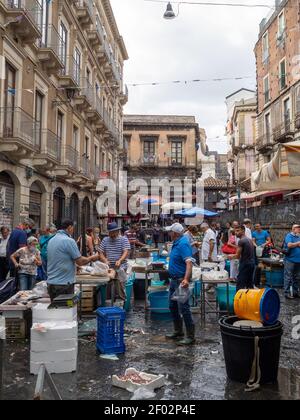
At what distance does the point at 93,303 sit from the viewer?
760 cm

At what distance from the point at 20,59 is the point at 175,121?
3144 centimetres

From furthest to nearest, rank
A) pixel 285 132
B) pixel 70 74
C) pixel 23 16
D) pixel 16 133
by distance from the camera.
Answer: pixel 285 132, pixel 70 74, pixel 16 133, pixel 23 16

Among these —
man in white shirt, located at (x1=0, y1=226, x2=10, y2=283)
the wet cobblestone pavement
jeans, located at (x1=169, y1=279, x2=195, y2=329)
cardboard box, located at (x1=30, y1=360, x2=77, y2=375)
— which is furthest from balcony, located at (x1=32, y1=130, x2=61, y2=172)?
cardboard box, located at (x1=30, y1=360, x2=77, y2=375)

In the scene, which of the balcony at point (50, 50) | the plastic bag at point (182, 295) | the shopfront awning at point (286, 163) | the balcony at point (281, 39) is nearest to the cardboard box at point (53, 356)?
the plastic bag at point (182, 295)

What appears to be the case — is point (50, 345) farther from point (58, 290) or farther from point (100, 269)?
point (100, 269)

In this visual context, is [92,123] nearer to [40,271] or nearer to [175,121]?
[40,271]

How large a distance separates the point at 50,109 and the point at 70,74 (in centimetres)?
317

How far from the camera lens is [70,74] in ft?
61.5

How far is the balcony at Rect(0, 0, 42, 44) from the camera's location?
39.2ft

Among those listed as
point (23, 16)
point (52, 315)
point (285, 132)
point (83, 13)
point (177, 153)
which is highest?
point (83, 13)

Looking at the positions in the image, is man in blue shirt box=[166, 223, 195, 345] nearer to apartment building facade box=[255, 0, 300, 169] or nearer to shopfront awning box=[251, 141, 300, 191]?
shopfront awning box=[251, 141, 300, 191]

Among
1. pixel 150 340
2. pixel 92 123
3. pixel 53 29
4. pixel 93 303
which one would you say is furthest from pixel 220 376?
pixel 92 123

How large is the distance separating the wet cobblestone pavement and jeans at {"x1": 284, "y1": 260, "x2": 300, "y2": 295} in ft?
9.61

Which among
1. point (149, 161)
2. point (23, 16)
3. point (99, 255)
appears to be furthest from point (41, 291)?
point (149, 161)
